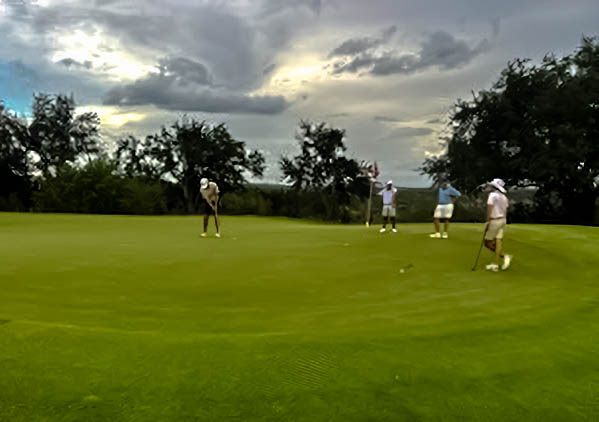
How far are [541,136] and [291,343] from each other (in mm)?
39573

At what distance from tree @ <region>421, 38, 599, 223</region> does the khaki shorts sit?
25.7m

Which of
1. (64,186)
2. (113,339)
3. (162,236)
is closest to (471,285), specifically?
(113,339)

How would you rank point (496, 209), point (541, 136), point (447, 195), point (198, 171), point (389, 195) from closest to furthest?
1. point (496, 209)
2. point (447, 195)
3. point (389, 195)
4. point (541, 136)
5. point (198, 171)

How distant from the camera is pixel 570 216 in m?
41.6

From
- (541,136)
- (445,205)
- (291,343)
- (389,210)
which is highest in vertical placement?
(541,136)

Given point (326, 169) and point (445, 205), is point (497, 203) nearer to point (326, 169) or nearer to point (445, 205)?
point (445, 205)

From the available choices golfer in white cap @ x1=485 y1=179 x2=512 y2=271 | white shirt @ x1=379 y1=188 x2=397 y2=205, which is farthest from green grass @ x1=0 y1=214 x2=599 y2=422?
white shirt @ x1=379 y1=188 x2=397 y2=205

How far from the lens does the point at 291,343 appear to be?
6.35 meters

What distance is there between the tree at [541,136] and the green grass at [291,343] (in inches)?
1063

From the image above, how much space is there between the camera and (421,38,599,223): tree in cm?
3694

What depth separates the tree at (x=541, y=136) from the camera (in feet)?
121

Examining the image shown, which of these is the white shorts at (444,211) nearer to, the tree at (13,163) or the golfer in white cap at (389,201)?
the golfer in white cap at (389,201)

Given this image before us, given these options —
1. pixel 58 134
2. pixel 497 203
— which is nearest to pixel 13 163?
pixel 58 134

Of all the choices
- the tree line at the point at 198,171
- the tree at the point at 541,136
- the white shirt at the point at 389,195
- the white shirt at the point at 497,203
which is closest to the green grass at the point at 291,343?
the white shirt at the point at 497,203
